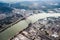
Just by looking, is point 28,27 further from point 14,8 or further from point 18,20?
point 14,8

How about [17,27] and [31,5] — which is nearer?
[17,27]

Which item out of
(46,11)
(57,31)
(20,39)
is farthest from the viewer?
(46,11)

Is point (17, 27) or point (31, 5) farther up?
point (31, 5)

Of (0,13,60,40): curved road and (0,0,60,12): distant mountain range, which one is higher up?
(0,0,60,12): distant mountain range

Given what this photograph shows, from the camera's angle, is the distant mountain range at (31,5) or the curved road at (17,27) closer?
the curved road at (17,27)

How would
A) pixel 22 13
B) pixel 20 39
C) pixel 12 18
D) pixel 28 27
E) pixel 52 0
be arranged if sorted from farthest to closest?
pixel 52 0, pixel 22 13, pixel 12 18, pixel 28 27, pixel 20 39

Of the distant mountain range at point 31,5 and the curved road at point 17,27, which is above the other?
the distant mountain range at point 31,5

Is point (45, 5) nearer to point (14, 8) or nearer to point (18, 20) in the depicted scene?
point (14, 8)

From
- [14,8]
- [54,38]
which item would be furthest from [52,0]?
[54,38]

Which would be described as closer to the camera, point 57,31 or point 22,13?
point 57,31

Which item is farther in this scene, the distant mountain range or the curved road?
the distant mountain range
